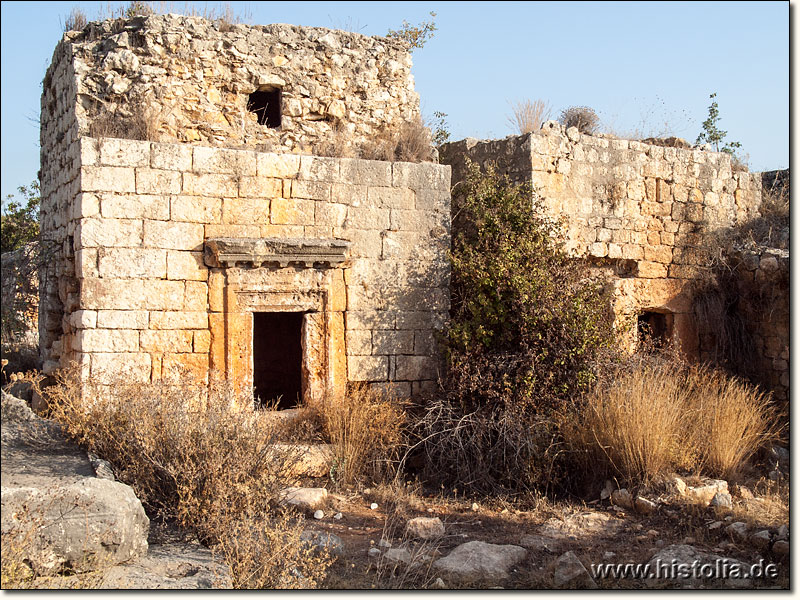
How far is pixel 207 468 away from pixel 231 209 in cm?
304

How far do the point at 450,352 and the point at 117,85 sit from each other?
14.2ft

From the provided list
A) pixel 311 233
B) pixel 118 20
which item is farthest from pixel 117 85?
pixel 311 233

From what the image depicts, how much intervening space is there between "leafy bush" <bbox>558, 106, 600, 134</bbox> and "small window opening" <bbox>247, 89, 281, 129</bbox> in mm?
4176

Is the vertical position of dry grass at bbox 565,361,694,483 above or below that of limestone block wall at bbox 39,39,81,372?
below

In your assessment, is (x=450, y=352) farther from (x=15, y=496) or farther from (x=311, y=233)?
(x=15, y=496)

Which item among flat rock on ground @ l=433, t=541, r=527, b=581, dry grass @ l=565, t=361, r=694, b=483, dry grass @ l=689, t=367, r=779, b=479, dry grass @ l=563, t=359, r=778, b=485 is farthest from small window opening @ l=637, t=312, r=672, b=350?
flat rock on ground @ l=433, t=541, r=527, b=581

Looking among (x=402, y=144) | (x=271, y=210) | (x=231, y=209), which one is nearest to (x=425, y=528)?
(x=271, y=210)

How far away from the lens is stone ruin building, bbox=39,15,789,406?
7258 mm

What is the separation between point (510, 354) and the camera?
7.93m

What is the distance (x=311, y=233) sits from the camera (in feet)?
26.1

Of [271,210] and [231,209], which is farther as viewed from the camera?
[271,210]

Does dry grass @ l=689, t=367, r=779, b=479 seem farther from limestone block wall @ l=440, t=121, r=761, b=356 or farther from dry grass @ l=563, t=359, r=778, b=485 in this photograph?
limestone block wall @ l=440, t=121, r=761, b=356

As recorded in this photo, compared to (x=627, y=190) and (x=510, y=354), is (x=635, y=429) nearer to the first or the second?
(x=510, y=354)

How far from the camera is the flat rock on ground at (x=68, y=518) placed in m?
4.14
